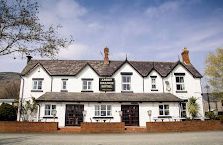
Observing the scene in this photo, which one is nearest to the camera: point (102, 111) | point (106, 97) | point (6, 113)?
point (102, 111)

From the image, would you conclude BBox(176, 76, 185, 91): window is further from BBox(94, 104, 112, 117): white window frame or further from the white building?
BBox(94, 104, 112, 117): white window frame

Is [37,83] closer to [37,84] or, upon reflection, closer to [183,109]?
[37,84]

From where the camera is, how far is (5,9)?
1213 centimetres

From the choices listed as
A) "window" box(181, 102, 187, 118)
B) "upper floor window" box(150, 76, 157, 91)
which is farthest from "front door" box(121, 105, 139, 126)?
"window" box(181, 102, 187, 118)

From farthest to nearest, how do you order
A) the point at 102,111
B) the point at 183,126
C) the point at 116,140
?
1. the point at 102,111
2. the point at 183,126
3. the point at 116,140

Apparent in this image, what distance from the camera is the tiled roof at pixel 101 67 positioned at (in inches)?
1272

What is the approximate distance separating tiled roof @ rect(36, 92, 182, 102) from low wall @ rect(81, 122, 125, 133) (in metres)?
5.64

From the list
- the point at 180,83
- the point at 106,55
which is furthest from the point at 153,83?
the point at 106,55

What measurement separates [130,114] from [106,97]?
387cm

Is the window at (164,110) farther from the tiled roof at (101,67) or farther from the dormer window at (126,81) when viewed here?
the dormer window at (126,81)

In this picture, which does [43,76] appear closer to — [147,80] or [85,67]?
[85,67]

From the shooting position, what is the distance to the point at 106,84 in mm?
31344

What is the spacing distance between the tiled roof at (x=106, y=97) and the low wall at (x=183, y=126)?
5.11m

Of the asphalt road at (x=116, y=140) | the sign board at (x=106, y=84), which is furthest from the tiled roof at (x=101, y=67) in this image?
the asphalt road at (x=116, y=140)
